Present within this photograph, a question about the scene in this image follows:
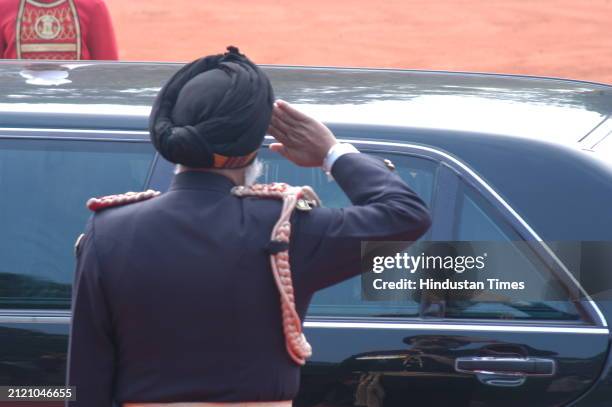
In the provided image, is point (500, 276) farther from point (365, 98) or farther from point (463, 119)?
point (365, 98)

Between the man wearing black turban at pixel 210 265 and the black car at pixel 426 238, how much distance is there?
801mm

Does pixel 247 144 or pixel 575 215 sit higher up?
pixel 247 144

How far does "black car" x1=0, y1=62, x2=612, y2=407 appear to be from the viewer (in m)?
3.29

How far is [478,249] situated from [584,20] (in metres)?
17.5

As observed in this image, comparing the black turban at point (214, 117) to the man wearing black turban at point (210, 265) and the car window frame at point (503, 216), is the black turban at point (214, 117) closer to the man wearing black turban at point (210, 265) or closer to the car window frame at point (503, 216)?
the man wearing black turban at point (210, 265)

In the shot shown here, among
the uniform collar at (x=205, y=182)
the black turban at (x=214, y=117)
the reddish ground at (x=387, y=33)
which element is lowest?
the reddish ground at (x=387, y=33)

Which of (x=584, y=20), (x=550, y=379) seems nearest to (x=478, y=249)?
(x=550, y=379)

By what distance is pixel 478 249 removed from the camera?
337 cm

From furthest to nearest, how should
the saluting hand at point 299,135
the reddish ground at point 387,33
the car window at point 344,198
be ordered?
the reddish ground at point 387,33, the car window at point 344,198, the saluting hand at point 299,135

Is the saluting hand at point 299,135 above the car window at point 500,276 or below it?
above

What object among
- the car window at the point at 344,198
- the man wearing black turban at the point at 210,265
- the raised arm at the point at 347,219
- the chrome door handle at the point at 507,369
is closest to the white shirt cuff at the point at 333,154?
the raised arm at the point at 347,219

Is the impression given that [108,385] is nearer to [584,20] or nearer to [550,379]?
[550,379]

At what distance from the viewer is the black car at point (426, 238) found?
10.8ft

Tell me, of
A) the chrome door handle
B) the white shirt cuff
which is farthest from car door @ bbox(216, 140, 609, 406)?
the white shirt cuff
